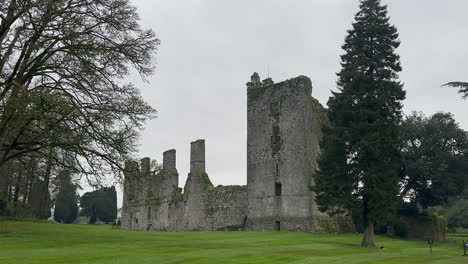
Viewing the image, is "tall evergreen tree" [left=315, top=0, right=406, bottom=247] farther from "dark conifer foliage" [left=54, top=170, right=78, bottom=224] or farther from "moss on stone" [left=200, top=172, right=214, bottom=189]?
"dark conifer foliage" [left=54, top=170, right=78, bottom=224]

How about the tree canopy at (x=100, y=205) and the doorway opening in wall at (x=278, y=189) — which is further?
the tree canopy at (x=100, y=205)

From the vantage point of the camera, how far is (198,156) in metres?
40.1

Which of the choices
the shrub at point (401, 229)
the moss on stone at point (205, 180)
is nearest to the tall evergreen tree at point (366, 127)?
the shrub at point (401, 229)

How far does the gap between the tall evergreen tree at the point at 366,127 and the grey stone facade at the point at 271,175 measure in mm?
7914

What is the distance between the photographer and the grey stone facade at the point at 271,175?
34.7 m

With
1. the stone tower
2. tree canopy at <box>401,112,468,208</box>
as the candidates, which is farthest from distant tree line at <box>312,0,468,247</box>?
tree canopy at <box>401,112,468,208</box>

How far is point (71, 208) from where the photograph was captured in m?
68.1

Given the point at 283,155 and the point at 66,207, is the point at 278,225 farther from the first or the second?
the point at 66,207

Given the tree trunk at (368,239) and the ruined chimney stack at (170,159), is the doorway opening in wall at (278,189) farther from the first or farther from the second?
the ruined chimney stack at (170,159)

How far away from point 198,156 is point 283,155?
7477 millimetres

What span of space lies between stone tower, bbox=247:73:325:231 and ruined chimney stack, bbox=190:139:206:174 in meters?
4.00

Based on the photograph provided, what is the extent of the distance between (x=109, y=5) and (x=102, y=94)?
3.37 meters

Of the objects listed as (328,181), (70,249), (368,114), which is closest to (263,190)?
(328,181)

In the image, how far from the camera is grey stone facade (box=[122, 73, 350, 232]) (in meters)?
34.7
